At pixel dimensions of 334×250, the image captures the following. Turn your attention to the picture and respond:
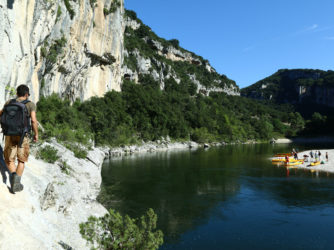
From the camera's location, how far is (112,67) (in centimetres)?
5716

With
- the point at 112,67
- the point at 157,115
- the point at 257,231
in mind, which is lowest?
the point at 257,231

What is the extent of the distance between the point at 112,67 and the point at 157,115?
16.1 m

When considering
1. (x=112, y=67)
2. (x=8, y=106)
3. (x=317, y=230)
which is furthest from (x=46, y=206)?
(x=112, y=67)

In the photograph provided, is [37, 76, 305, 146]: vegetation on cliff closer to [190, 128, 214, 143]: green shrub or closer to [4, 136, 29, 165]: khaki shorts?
[190, 128, 214, 143]: green shrub

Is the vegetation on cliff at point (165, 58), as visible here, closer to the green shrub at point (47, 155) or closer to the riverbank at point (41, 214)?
the green shrub at point (47, 155)

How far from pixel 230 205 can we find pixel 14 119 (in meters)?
14.6

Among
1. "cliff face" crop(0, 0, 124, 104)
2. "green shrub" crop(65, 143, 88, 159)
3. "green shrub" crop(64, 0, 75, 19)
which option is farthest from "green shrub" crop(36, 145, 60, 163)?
"green shrub" crop(64, 0, 75, 19)

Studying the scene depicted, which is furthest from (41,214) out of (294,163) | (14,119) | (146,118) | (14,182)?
(146,118)

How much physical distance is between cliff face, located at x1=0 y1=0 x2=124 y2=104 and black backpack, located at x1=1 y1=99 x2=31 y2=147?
405cm

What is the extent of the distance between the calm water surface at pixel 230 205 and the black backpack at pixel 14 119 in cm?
830

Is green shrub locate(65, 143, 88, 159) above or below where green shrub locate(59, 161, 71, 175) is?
above

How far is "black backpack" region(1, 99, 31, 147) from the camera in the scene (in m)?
5.49

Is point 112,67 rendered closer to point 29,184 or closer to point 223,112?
point 29,184

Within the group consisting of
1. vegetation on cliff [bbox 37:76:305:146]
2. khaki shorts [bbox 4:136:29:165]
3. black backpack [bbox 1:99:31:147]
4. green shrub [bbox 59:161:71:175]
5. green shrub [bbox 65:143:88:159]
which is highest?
vegetation on cliff [bbox 37:76:305:146]
